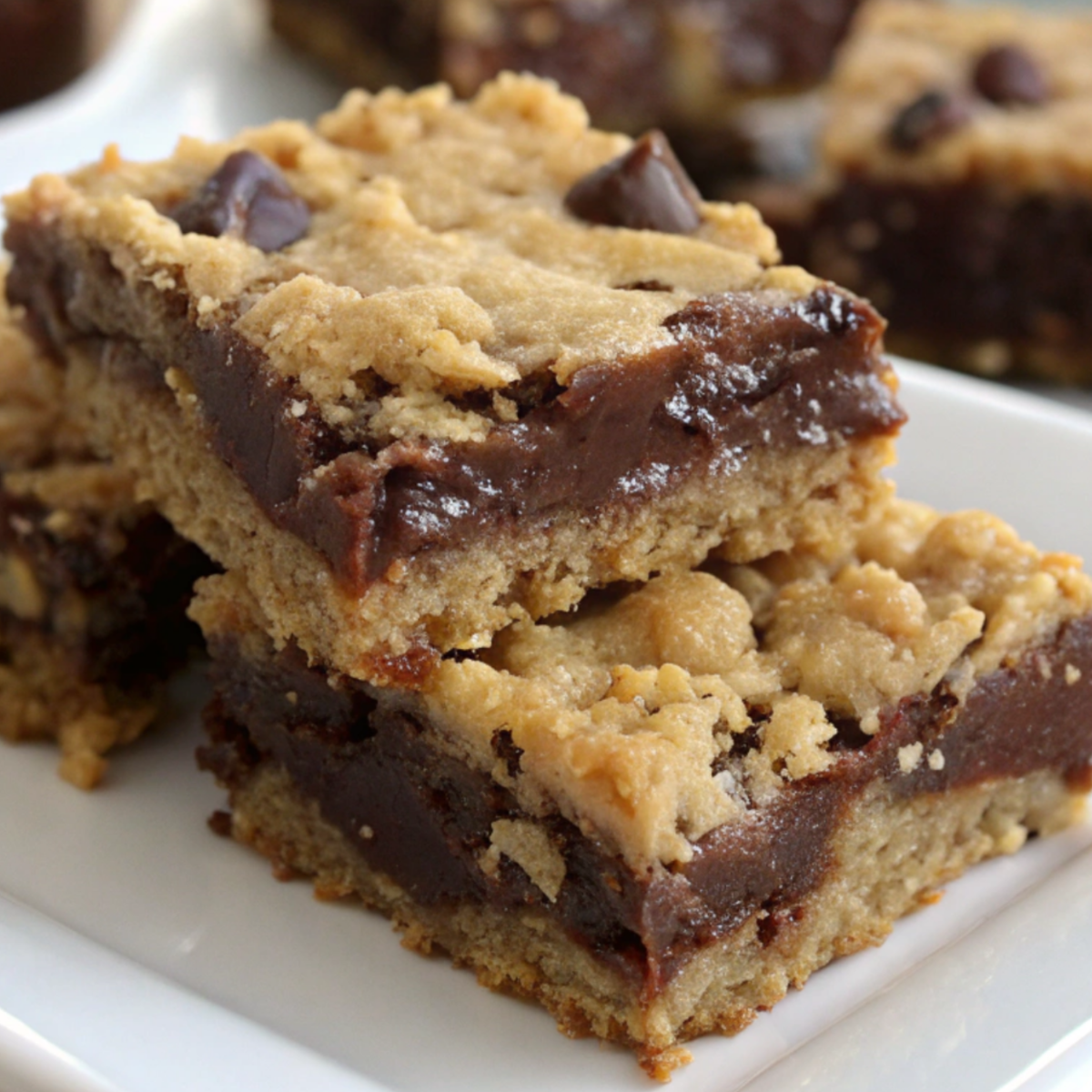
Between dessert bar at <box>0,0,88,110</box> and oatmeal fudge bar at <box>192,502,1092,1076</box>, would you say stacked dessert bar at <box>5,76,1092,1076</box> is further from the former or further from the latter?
dessert bar at <box>0,0,88,110</box>

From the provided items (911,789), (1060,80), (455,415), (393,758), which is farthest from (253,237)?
(1060,80)

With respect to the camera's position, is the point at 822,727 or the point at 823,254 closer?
the point at 822,727

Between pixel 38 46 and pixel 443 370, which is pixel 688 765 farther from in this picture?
pixel 38 46

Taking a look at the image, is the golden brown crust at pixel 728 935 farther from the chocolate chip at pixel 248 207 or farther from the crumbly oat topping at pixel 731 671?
the chocolate chip at pixel 248 207

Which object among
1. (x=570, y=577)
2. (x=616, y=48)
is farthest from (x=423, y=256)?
(x=616, y=48)

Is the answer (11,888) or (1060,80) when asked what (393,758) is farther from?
(1060,80)

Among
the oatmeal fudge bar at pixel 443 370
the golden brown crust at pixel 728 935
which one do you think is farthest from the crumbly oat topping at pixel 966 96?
the golden brown crust at pixel 728 935
